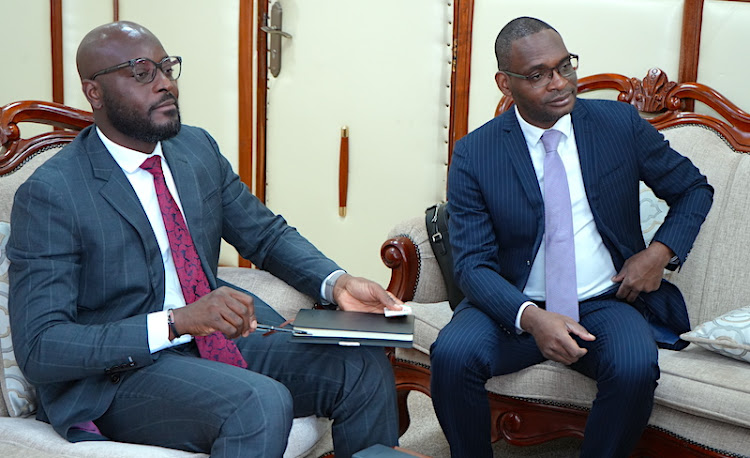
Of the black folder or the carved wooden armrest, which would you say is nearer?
the black folder

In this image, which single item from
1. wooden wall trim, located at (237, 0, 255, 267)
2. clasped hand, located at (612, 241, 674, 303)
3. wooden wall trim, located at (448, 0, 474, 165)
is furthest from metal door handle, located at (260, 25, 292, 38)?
clasped hand, located at (612, 241, 674, 303)

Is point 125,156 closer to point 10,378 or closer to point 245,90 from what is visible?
point 10,378

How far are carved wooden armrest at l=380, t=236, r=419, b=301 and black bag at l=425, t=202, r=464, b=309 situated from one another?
7 centimetres

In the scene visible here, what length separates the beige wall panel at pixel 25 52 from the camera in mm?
4094

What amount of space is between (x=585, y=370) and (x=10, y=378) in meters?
1.34

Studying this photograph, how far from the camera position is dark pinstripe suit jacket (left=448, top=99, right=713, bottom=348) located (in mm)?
2322

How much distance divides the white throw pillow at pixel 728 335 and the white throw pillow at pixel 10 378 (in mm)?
1570

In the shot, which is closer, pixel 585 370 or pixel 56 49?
pixel 585 370

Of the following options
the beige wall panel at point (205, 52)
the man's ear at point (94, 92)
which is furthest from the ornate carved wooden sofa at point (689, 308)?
the beige wall panel at point (205, 52)

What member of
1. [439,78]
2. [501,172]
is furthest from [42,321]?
[439,78]

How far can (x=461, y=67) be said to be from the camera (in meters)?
3.60

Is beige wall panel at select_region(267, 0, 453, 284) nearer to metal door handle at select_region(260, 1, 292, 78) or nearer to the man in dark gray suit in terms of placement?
metal door handle at select_region(260, 1, 292, 78)

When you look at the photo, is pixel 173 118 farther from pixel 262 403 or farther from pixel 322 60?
pixel 322 60

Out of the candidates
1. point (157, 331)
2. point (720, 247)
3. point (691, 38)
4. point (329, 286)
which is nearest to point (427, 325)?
point (329, 286)
